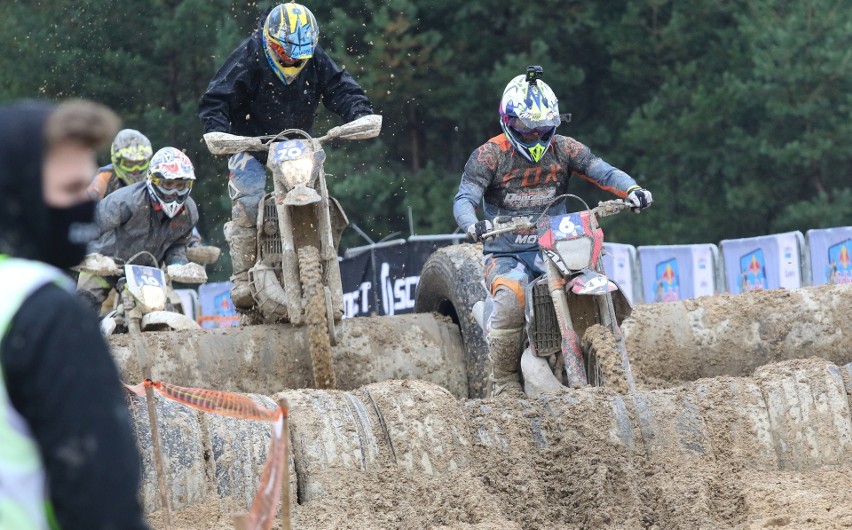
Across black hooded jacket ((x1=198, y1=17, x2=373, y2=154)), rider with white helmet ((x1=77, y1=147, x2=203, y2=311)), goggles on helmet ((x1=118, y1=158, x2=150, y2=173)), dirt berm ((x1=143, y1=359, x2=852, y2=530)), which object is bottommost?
dirt berm ((x1=143, y1=359, x2=852, y2=530))

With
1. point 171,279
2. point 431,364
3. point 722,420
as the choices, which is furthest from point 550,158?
point 171,279

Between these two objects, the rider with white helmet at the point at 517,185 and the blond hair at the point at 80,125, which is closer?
the blond hair at the point at 80,125

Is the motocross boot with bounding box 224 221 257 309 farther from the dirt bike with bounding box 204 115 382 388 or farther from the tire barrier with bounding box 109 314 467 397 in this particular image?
the tire barrier with bounding box 109 314 467 397

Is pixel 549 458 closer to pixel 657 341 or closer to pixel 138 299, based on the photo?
pixel 657 341

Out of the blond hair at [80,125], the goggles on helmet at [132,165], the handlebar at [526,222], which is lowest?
the handlebar at [526,222]

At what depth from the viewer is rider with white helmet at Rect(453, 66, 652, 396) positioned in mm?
8094

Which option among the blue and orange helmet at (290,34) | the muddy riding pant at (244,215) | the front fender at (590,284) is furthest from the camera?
the muddy riding pant at (244,215)

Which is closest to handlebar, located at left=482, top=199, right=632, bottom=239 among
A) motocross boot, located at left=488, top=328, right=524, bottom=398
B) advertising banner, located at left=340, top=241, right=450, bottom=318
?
motocross boot, located at left=488, top=328, right=524, bottom=398

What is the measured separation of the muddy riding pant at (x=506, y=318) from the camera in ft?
26.4

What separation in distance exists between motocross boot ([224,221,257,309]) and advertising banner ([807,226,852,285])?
8167 mm

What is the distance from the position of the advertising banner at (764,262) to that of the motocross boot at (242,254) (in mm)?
8051

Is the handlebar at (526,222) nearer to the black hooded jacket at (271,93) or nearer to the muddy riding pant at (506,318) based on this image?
the muddy riding pant at (506,318)

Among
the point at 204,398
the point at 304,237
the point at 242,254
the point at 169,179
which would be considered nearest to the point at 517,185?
the point at 304,237

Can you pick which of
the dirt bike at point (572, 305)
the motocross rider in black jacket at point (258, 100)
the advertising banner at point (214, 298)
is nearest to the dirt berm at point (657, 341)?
the motocross rider in black jacket at point (258, 100)
